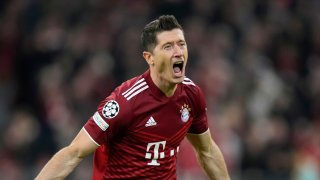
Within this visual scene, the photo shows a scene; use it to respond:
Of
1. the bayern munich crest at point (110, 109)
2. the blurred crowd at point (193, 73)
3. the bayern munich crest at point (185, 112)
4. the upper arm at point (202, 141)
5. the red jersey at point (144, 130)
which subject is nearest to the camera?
the bayern munich crest at point (110, 109)

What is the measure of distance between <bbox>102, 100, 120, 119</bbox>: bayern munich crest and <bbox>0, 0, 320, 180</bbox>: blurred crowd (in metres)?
5.25

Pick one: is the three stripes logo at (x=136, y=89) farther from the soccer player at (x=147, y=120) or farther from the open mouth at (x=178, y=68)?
the open mouth at (x=178, y=68)

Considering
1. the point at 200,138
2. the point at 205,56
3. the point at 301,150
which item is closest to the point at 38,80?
the point at 205,56

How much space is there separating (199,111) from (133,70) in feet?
19.7

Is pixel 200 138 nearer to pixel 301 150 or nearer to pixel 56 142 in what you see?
pixel 56 142

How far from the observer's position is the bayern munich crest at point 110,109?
6.34 metres

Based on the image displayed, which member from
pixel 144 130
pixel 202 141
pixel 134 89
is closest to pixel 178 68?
pixel 134 89

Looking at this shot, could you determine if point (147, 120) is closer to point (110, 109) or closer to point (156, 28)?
point (110, 109)

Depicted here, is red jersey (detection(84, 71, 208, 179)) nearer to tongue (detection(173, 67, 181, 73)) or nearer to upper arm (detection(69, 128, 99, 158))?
upper arm (detection(69, 128, 99, 158))

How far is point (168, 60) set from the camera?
6.51 m

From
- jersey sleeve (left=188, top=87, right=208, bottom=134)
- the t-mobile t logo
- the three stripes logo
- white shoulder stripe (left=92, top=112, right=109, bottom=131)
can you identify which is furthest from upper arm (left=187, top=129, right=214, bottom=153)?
white shoulder stripe (left=92, top=112, right=109, bottom=131)

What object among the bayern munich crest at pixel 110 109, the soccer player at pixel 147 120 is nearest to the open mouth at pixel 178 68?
the soccer player at pixel 147 120

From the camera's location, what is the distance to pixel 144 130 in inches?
260

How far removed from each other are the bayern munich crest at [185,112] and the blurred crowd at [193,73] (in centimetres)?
480
